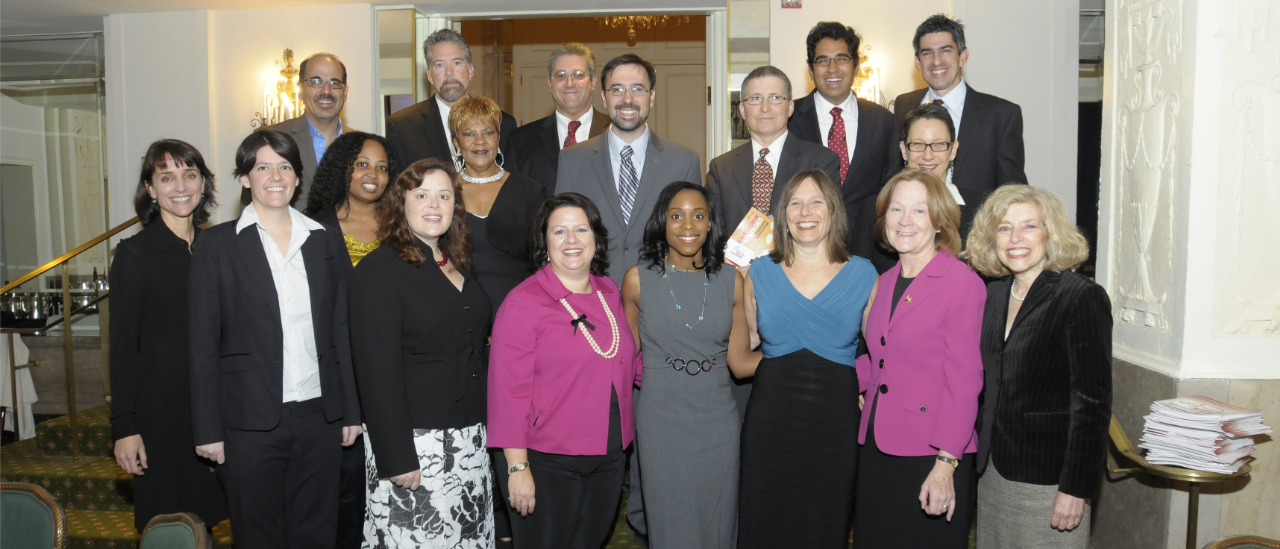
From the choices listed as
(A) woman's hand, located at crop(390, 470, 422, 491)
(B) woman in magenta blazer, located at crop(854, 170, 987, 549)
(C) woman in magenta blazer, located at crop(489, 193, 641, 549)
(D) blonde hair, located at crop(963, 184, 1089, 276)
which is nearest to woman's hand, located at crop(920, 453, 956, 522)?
(B) woman in magenta blazer, located at crop(854, 170, 987, 549)

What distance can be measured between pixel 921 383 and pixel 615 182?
5.85 ft

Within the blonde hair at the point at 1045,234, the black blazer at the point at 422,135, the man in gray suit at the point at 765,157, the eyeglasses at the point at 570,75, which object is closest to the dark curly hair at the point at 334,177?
the black blazer at the point at 422,135

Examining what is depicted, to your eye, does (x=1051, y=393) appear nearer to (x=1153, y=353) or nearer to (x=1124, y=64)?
(x=1153, y=353)

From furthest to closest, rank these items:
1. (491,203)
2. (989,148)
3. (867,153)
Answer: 1. (867,153)
2. (989,148)
3. (491,203)

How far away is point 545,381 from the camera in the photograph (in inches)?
114

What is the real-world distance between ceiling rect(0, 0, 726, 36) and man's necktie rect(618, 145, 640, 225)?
150 inches

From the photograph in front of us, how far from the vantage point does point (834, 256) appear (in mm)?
3066

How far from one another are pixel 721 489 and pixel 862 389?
67 cm

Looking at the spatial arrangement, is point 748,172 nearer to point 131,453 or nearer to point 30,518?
point 131,453

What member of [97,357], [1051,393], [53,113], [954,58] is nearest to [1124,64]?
[954,58]

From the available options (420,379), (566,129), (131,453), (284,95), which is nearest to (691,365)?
(420,379)

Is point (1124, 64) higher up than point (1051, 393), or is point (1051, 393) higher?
point (1124, 64)

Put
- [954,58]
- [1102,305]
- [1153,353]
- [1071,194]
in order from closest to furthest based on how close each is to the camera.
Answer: [1102,305] < [1153,353] < [954,58] < [1071,194]

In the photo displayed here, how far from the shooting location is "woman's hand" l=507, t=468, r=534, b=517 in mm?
2840
